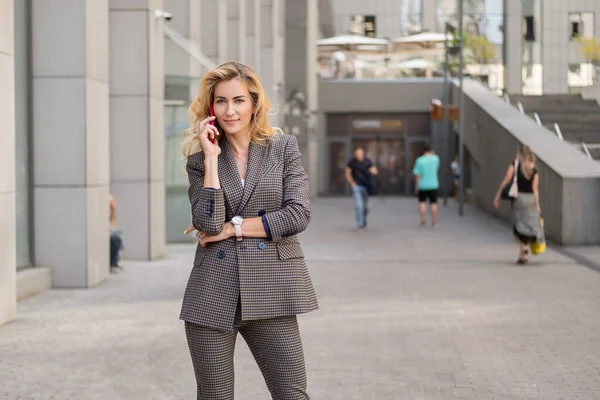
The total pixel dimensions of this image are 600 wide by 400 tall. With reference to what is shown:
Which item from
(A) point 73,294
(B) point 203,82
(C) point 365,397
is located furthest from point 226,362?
(A) point 73,294

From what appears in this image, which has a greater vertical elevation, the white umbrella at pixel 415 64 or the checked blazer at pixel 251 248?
the white umbrella at pixel 415 64

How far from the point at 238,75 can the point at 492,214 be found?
2372cm

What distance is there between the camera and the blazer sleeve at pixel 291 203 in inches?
166

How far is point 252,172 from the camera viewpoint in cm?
428

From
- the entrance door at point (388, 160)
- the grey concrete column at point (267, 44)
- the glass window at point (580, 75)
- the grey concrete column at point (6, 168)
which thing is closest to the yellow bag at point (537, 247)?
the grey concrete column at point (6, 168)

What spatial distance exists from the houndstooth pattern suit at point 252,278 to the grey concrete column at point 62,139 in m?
8.33

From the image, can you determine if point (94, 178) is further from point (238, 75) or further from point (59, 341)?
point (238, 75)

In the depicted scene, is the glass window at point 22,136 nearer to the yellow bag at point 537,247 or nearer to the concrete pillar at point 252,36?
the yellow bag at point 537,247

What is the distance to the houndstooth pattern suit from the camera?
Answer: 4176 mm

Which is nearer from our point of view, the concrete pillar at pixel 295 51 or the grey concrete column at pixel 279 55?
the grey concrete column at pixel 279 55

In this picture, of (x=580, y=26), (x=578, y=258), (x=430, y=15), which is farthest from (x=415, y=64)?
(x=578, y=258)

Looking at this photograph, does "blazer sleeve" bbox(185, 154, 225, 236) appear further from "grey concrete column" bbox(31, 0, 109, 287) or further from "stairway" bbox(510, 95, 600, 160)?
"stairway" bbox(510, 95, 600, 160)

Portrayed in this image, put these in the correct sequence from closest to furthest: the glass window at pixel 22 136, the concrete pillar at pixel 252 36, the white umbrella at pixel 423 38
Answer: the glass window at pixel 22 136, the concrete pillar at pixel 252 36, the white umbrella at pixel 423 38

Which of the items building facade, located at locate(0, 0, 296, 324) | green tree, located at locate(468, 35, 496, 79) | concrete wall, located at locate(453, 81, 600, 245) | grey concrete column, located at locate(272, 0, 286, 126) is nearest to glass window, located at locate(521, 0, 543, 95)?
green tree, located at locate(468, 35, 496, 79)
